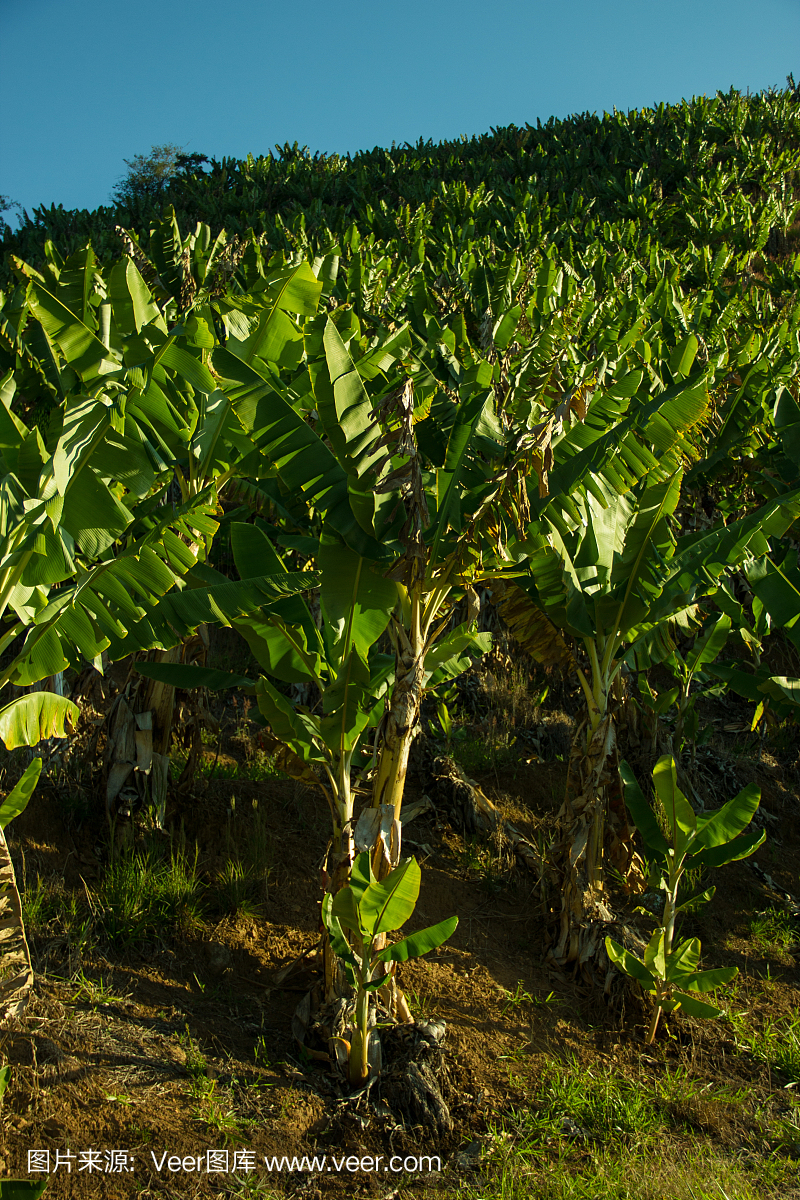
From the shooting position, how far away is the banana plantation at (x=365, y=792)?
353 centimetres

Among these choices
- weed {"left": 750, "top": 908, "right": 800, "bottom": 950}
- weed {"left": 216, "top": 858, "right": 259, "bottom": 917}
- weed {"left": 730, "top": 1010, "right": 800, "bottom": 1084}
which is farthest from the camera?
weed {"left": 750, "top": 908, "right": 800, "bottom": 950}

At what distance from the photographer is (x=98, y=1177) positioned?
321 cm

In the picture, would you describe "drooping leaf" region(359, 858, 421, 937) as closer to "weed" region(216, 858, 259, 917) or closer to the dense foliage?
the dense foliage

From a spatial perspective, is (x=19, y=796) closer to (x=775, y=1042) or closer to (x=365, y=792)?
(x=365, y=792)

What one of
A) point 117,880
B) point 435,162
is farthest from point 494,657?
point 435,162

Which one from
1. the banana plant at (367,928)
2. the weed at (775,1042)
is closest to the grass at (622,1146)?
the weed at (775,1042)

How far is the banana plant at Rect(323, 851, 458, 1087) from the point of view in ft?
11.5

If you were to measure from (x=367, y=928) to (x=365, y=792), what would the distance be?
Answer: 112 centimetres

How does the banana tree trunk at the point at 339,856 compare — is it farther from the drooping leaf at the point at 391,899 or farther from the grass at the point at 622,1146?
the grass at the point at 622,1146

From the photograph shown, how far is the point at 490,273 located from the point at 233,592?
9588 mm

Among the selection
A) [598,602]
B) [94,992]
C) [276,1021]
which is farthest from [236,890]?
[598,602]

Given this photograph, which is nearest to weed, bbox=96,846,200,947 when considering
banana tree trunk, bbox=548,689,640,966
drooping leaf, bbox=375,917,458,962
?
drooping leaf, bbox=375,917,458,962

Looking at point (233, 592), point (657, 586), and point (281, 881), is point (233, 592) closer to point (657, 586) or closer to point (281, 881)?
point (657, 586)

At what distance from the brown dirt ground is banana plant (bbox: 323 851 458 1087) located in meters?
0.29
